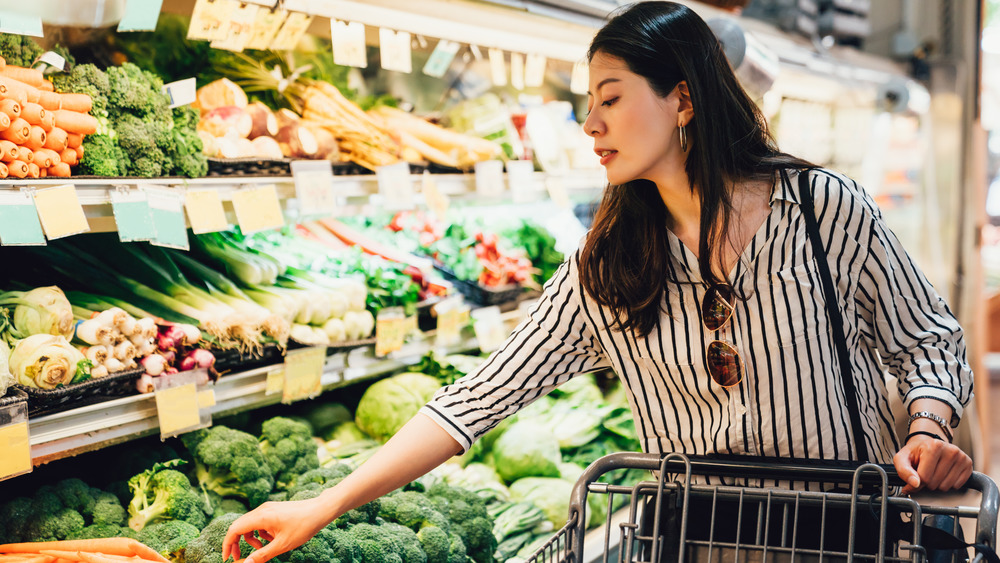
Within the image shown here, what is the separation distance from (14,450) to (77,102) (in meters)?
0.82

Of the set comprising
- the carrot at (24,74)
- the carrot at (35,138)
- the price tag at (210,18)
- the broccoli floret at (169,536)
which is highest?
the price tag at (210,18)

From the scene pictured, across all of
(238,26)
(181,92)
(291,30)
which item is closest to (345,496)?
(181,92)

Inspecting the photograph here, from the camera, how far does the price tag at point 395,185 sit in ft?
8.86

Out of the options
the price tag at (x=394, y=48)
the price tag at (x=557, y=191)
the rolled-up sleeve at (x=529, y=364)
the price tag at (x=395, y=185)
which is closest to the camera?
the rolled-up sleeve at (x=529, y=364)

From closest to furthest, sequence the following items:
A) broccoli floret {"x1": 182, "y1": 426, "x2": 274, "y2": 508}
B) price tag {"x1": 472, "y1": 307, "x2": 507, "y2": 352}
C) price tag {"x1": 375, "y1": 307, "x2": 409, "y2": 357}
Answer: broccoli floret {"x1": 182, "y1": 426, "x2": 274, "y2": 508}, price tag {"x1": 375, "y1": 307, "x2": 409, "y2": 357}, price tag {"x1": 472, "y1": 307, "x2": 507, "y2": 352}

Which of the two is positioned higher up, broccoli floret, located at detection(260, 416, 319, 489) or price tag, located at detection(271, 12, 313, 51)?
price tag, located at detection(271, 12, 313, 51)

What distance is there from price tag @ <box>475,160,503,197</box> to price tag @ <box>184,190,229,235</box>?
1.15m

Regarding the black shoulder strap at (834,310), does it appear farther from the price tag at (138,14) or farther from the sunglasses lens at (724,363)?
the price tag at (138,14)

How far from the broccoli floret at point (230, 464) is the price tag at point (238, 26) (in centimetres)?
108

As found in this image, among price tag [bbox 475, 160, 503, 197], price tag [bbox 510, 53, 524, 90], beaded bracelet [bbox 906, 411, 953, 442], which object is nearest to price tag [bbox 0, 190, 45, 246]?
price tag [bbox 475, 160, 503, 197]

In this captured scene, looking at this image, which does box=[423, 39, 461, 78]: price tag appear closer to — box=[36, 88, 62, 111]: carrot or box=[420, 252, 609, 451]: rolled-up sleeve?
box=[36, 88, 62, 111]: carrot

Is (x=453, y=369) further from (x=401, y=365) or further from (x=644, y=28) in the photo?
(x=644, y=28)

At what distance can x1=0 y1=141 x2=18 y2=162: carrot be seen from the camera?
68.2 inches

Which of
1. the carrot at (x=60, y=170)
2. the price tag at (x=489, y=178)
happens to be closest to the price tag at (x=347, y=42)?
the price tag at (x=489, y=178)
